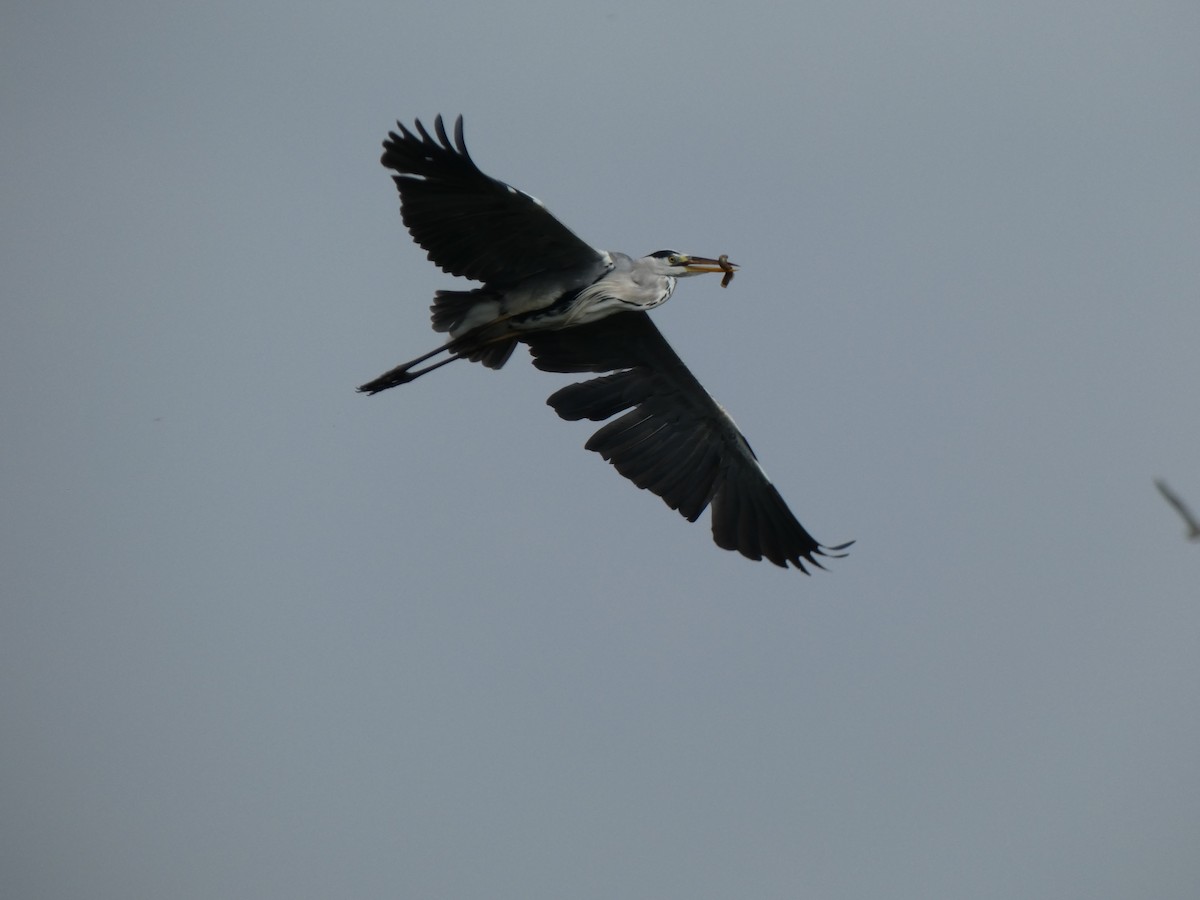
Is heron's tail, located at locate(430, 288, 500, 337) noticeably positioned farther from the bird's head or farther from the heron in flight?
the bird's head

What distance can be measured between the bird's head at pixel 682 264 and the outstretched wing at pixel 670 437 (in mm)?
691

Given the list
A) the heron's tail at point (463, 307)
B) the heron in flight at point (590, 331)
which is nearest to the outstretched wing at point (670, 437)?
the heron in flight at point (590, 331)

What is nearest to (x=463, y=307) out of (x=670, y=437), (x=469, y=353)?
(x=469, y=353)

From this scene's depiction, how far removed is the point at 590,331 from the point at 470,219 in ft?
5.06

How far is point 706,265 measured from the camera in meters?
11.0

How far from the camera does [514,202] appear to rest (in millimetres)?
10086

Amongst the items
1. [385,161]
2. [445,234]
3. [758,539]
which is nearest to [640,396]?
[758,539]

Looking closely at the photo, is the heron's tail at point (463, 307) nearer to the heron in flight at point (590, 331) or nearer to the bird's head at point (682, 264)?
the heron in flight at point (590, 331)

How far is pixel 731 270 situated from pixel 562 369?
63.8 inches

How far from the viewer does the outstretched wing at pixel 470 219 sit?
9.88 m

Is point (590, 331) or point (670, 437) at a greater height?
point (590, 331)

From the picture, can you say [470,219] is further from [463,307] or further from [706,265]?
[706,265]

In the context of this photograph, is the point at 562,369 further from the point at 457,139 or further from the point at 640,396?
the point at 457,139

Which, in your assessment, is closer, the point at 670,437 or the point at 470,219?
the point at 470,219
